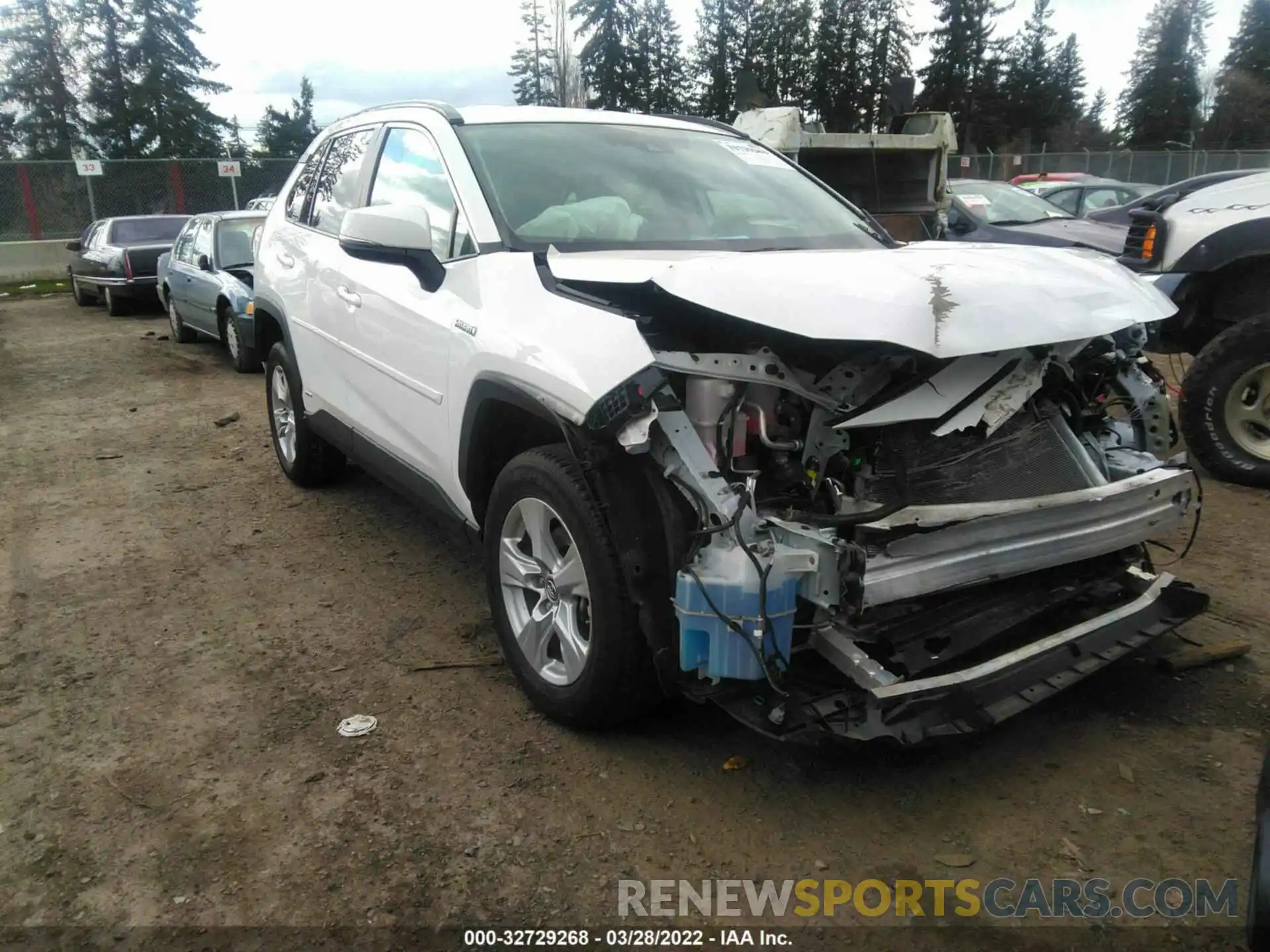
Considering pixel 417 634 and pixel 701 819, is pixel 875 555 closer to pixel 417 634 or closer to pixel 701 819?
pixel 701 819

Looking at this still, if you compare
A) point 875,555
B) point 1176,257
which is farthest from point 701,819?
point 1176,257

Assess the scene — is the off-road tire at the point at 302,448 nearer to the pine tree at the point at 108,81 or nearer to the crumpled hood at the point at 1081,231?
the crumpled hood at the point at 1081,231

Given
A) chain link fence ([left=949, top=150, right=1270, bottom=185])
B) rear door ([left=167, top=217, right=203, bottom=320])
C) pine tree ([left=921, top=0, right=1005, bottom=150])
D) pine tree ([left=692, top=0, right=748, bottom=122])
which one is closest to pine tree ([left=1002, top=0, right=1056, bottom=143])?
pine tree ([left=921, top=0, right=1005, bottom=150])

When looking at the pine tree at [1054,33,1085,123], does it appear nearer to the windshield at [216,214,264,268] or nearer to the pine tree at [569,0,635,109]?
the pine tree at [569,0,635,109]

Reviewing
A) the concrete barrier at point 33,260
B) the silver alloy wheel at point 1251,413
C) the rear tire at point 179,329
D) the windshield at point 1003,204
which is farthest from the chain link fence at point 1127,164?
the silver alloy wheel at point 1251,413

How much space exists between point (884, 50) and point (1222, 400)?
54.6 metres

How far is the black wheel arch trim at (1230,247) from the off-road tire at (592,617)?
448 cm

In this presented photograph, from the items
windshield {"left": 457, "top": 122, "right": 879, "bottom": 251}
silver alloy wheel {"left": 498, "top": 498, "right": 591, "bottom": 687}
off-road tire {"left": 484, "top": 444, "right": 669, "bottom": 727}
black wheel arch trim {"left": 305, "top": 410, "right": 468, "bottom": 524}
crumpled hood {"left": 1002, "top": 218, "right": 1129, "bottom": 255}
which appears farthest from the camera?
crumpled hood {"left": 1002, "top": 218, "right": 1129, "bottom": 255}

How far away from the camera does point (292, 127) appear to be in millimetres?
52188

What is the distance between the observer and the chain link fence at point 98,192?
20.9m

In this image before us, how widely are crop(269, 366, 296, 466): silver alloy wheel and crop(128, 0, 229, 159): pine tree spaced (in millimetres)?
41618

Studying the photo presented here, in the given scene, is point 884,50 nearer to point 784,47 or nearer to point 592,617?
point 784,47

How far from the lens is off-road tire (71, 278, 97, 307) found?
1675cm

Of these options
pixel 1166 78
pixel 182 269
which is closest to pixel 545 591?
pixel 182 269
